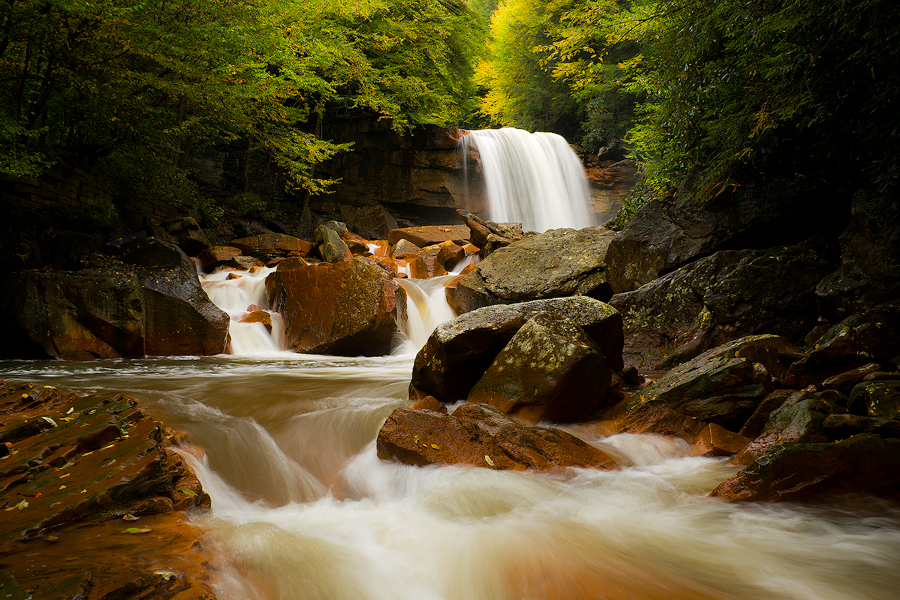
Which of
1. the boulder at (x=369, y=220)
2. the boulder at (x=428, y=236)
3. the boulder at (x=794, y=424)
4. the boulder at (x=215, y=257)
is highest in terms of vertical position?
the boulder at (x=369, y=220)

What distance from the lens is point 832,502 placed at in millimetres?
2881

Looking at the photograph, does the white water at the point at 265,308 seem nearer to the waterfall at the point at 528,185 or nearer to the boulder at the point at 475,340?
the boulder at the point at 475,340

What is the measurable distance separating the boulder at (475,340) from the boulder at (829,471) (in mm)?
2489

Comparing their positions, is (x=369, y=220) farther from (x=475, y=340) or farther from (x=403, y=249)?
(x=475, y=340)

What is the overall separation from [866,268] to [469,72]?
74.3 ft

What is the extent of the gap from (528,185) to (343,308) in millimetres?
14394

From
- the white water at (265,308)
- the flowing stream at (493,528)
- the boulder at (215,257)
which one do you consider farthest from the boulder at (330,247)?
the flowing stream at (493,528)

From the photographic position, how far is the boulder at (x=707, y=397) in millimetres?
4227

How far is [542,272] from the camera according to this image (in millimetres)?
10016

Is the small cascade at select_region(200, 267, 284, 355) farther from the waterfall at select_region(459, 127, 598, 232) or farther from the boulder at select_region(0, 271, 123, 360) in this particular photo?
the waterfall at select_region(459, 127, 598, 232)

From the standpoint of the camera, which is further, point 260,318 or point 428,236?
point 428,236

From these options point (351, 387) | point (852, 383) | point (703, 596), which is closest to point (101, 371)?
point (351, 387)

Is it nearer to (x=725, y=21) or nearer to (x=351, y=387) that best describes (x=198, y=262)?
(x=351, y=387)

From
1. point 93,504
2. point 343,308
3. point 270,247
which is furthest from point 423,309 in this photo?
point 93,504
